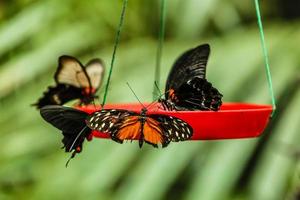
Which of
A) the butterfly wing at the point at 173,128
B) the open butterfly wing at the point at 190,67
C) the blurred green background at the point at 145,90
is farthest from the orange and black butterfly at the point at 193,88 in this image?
the blurred green background at the point at 145,90

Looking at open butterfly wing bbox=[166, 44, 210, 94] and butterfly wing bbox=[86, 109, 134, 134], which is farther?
open butterfly wing bbox=[166, 44, 210, 94]

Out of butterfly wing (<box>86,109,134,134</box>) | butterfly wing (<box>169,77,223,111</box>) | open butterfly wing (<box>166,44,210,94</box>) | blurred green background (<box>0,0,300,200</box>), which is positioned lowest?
blurred green background (<box>0,0,300,200</box>)

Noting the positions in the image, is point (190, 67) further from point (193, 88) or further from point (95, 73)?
point (95, 73)

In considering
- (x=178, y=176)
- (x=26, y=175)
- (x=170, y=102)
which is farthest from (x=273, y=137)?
(x=170, y=102)

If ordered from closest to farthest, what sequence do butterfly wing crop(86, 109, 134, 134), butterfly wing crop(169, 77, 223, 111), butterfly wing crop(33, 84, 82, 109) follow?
butterfly wing crop(86, 109, 134, 134) < butterfly wing crop(169, 77, 223, 111) < butterfly wing crop(33, 84, 82, 109)

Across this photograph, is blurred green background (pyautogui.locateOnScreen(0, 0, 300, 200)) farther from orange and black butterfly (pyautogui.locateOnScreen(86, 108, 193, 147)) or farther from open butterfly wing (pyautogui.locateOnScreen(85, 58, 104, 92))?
orange and black butterfly (pyautogui.locateOnScreen(86, 108, 193, 147))

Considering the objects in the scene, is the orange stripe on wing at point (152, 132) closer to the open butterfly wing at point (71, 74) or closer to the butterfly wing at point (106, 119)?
the butterfly wing at point (106, 119)

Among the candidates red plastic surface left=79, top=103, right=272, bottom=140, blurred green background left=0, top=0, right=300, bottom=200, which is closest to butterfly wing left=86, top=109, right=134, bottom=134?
red plastic surface left=79, top=103, right=272, bottom=140
